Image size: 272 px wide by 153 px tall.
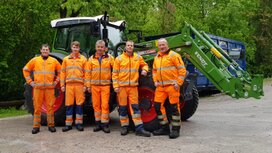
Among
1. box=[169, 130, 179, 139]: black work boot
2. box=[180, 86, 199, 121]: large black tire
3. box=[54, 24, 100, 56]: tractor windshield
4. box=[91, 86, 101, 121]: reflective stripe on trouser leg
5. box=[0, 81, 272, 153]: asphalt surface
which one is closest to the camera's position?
box=[0, 81, 272, 153]: asphalt surface

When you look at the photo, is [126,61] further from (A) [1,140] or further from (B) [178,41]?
(A) [1,140]

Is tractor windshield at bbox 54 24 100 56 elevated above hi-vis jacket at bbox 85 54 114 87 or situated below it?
above

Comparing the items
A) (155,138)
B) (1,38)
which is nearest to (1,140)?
(155,138)

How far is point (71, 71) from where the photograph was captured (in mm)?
8617

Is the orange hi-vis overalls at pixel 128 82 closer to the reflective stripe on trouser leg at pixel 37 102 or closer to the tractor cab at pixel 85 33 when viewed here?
the tractor cab at pixel 85 33

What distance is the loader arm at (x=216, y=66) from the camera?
8.06 m

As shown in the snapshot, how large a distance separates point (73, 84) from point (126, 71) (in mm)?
1271

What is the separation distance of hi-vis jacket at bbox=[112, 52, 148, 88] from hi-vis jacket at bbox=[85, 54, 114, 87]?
1.15 ft

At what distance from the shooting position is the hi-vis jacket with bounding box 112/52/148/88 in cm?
808

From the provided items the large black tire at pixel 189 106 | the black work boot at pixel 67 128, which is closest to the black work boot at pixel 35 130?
the black work boot at pixel 67 128

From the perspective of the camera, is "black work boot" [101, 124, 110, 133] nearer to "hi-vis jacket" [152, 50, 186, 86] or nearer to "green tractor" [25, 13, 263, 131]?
"green tractor" [25, 13, 263, 131]

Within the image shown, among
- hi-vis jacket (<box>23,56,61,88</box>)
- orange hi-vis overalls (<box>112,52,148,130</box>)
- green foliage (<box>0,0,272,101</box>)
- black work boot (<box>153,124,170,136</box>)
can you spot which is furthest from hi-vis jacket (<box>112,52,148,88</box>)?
green foliage (<box>0,0,272,101</box>)

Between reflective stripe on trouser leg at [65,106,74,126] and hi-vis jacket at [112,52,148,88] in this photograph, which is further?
reflective stripe on trouser leg at [65,106,74,126]

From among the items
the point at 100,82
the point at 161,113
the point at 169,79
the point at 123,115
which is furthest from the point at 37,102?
the point at 169,79
